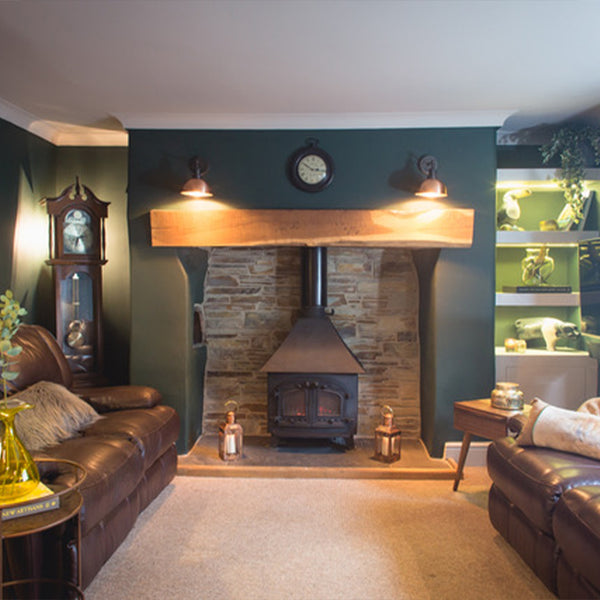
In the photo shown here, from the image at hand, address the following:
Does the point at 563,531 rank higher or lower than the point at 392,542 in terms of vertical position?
higher

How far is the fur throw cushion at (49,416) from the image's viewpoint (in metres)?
2.60

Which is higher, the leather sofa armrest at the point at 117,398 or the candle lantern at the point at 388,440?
the leather sofa armrest at the point at 117,398

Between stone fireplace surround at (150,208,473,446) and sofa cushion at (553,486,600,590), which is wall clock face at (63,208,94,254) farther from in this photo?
sofa cushion at (553,486,600,590)

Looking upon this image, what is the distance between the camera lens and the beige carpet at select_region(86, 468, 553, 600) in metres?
2.30

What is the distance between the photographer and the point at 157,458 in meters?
3.29

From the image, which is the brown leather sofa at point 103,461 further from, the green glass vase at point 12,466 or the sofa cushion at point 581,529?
the sofa cushion at point 581,529

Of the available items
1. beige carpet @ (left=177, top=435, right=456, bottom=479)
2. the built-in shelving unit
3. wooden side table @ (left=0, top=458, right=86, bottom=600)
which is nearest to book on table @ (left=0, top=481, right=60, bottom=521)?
wooden side table @ (left=0, top=458, right=86, bottom=600)

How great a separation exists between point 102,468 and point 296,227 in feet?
6.87

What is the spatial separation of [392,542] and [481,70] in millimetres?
2622

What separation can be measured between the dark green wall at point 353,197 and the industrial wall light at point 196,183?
0.11 metres

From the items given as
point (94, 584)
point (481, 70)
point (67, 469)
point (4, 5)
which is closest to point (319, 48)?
point (481, 70)

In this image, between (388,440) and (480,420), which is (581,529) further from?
(388,440)

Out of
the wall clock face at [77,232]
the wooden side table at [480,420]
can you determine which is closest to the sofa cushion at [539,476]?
the wooden side table at [480,420]

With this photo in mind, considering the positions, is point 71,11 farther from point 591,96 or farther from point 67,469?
point 591,96
